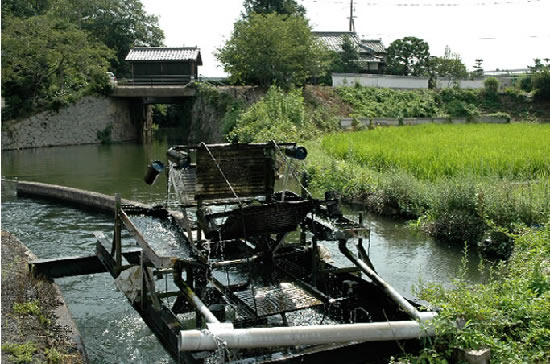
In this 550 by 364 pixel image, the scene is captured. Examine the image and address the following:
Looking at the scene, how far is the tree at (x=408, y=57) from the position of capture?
4331cm

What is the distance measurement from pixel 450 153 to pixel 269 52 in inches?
684

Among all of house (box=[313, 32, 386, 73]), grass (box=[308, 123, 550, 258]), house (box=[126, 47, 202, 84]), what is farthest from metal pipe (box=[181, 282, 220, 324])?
house (box=[313, 32, 386, 73])

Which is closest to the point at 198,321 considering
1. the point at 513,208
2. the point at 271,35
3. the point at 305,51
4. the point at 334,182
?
the point at 513,208

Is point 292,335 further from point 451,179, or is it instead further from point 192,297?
point 451,179

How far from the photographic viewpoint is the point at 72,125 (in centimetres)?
3316

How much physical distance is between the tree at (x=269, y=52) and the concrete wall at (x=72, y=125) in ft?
25.3

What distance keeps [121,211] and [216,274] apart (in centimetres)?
214

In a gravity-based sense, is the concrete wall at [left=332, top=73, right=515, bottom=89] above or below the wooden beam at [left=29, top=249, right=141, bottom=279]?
above

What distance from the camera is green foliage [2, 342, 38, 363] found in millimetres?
4956

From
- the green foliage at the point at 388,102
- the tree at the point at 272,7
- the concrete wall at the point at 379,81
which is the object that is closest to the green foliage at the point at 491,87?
the concrete wall at the point at 379,81

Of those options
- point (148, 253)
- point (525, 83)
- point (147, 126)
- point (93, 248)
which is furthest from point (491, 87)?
point (148, 253)

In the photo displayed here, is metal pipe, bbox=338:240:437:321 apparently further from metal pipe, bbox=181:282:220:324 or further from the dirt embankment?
the dirt embankment

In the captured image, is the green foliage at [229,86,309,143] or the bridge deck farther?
the bridge deck

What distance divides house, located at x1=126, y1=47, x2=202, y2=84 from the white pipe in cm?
3268
